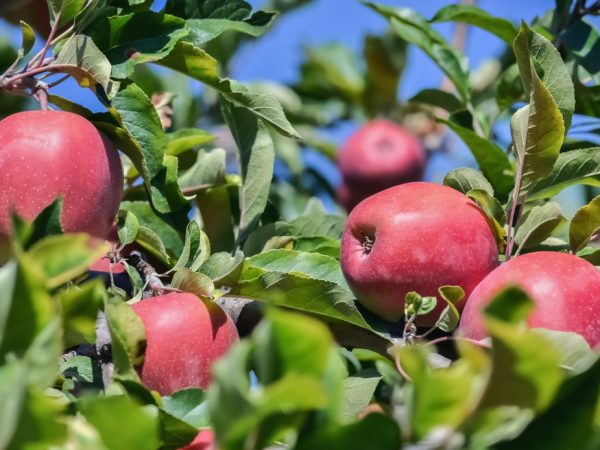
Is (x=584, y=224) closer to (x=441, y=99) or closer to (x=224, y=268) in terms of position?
(x=224, y=268)

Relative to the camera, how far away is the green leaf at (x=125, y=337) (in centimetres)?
91

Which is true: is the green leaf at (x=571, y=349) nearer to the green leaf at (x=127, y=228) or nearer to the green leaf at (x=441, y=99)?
the green leaf at (x=127, y=228)

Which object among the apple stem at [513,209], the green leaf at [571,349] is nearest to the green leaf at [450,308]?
the apple stem at [513,209]

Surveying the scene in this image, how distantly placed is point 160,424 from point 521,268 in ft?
1.46

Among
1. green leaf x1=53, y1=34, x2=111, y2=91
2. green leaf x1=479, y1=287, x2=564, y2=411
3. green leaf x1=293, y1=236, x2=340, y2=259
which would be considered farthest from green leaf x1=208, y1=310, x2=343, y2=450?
green leaf x1=293, y1=236, x2=340, y2=259

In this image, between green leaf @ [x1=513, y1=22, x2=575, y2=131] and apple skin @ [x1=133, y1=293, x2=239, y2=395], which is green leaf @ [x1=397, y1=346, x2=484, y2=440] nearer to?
apple skin @ [x1=133, y1=293, x2=239, y2=395]

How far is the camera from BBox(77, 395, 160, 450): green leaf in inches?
25.9

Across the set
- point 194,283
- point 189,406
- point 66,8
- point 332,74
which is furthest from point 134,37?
point 332,74

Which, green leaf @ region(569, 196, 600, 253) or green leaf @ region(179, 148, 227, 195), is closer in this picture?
green leaf @ region(569, 196, 600, 253)

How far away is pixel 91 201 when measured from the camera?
1.13 meters

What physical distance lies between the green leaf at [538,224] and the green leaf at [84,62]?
0.53 m

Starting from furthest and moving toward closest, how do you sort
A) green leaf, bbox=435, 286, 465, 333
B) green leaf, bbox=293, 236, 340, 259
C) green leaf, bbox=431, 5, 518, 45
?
green leaf, bbox=431, 5, 518, 45, green leaf, bbox=293, 236, 340, 259, green leaf, bbox=435, 286, 465, 333

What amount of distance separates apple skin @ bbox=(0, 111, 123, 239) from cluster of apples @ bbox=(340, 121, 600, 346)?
1.01 feet

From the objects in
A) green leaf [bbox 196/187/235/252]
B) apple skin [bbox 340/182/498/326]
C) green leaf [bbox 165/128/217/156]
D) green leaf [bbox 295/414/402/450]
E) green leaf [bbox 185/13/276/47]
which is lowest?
green leaf [bbox 196/187/235/252]
